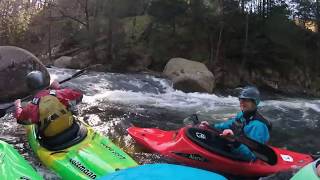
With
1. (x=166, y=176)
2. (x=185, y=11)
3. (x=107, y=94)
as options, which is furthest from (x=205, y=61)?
(x=166, y=176)

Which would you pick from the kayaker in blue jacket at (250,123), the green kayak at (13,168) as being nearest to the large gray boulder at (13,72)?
the green kayak at (13,168)

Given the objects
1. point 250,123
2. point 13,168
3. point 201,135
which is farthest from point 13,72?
point 250,123

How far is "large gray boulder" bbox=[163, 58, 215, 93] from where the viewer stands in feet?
47.2

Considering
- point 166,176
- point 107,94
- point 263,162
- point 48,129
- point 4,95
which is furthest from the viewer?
point 107,94

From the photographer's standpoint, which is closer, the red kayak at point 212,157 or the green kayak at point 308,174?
the green kayak at point 308,174

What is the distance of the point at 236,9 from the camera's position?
2070cm

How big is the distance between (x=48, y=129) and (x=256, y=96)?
7.74 feet

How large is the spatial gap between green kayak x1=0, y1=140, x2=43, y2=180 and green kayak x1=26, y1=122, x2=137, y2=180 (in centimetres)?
40

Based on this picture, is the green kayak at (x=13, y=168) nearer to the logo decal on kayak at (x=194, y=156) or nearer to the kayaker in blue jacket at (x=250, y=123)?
the logo decal on kayak at (x=194, y=156)

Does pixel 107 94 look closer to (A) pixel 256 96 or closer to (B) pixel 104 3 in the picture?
(A) pixel 256 96

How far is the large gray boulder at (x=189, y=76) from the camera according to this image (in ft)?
47.2

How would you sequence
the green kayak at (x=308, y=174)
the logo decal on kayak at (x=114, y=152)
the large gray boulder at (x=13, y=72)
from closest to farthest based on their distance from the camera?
the green kayak at (x=308, y=174), the logo decal on kayak at (x=114, y=152), the large gray boulder at (x=13, y=72)

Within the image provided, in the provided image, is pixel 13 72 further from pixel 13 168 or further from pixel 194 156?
pixel 13 168

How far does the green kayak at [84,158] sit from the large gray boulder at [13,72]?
189 inches
